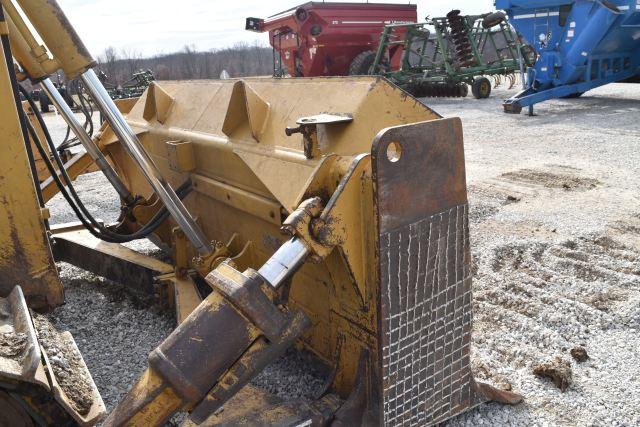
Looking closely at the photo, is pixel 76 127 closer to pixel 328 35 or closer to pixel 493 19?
pixel 493 19

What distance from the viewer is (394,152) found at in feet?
5.36

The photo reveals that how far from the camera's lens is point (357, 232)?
5.50 ft

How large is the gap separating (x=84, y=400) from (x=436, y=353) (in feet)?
3.83

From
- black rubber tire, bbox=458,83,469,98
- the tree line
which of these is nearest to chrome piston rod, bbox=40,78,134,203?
black rubber tire, bbox=458,83,469,98

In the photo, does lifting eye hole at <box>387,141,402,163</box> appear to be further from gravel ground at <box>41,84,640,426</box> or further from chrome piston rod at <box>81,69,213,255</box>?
chrome piston rod at <box>81,69,213,255</box>

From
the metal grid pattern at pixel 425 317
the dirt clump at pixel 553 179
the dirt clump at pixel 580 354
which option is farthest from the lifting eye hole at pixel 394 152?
the dirt clump at pixel 553 179

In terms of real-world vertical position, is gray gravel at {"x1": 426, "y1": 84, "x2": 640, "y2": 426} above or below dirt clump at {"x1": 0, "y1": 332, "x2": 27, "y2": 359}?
below

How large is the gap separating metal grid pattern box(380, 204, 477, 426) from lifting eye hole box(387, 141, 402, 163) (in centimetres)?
22

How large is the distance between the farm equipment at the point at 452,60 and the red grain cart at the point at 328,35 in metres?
0.88

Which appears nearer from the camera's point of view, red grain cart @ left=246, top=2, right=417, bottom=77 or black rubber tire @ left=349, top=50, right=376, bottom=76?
red grain cart @ left=246, top=2, right=417, bottom=77

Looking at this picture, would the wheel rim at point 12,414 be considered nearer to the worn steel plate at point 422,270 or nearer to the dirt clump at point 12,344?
the dirt clump at point 12,344

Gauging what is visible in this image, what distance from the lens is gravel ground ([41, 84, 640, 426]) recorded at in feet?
7.71

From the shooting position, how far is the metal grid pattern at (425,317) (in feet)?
5.61

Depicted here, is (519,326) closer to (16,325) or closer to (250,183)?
(250,183)
